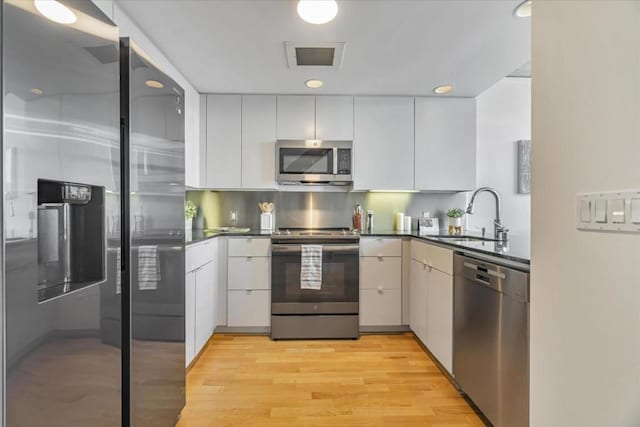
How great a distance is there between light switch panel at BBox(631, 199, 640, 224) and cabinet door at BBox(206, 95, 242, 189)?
9.73 feet

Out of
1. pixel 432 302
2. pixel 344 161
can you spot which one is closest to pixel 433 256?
pixel 432 302

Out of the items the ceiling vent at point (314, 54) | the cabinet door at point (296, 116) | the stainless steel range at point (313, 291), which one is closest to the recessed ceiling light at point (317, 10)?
the ceiling vent at point (314, 54)

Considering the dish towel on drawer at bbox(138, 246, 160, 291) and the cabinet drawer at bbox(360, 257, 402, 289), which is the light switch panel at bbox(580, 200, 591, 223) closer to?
the dish towel on drawer at bbox(138, 246, 160, 291)

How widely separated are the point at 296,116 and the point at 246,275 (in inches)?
61.5

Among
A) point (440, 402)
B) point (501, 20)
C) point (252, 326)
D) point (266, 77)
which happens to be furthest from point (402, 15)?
point (252, 326)

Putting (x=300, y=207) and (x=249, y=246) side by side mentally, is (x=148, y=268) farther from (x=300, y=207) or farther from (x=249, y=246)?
(x=300, y=207)

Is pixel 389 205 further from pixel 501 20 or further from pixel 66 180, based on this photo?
pixel 66 180

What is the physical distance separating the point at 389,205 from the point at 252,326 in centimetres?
184

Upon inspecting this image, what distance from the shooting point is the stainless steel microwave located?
3.29 meters

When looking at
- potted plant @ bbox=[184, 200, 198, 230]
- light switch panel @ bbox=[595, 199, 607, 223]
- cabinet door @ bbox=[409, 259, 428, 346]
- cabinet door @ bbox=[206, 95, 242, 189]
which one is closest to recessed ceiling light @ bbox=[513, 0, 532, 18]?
light switch panel @ bbox=[595, 199, 607, 223]

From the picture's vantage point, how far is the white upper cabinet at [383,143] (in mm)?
3354

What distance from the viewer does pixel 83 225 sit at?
1.06m

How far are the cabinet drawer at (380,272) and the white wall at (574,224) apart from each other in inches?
79.3

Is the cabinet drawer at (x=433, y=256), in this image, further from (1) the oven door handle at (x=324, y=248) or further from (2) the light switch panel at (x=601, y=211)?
(2) the light switch panel at (x=601, y=211)
